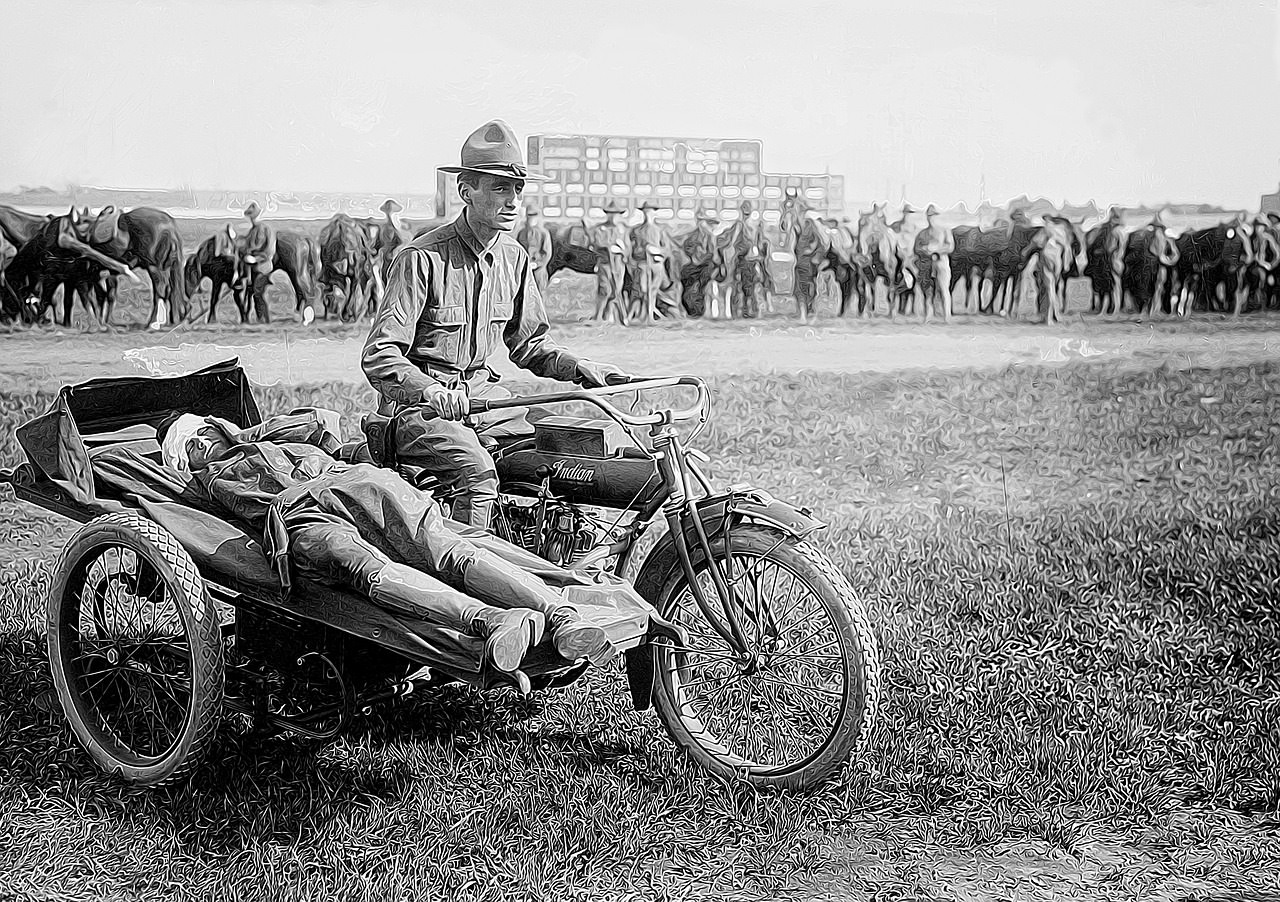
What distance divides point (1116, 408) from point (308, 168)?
82.6 inches

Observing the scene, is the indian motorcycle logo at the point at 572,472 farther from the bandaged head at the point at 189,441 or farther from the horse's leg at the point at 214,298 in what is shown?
the horse's leg at the point at 214,298

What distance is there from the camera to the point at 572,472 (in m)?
2.78

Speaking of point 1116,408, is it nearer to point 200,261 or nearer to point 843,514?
point 843,514

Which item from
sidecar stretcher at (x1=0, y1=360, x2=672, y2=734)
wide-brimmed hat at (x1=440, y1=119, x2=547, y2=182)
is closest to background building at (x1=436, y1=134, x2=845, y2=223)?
wide-brimmed hat at (x1=440, y1=119, x2=547, y2=182)

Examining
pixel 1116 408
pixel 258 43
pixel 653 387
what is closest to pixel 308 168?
pixel 258 43

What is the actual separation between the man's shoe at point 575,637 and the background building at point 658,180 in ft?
3.14

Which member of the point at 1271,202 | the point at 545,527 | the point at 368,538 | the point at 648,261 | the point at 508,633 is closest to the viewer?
the point at 508,633

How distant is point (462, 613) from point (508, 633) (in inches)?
4.7

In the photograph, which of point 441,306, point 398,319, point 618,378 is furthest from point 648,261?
point 398,319

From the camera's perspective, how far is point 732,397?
9.55 feet

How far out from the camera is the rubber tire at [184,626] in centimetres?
255

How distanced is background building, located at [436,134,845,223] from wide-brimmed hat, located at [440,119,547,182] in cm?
3

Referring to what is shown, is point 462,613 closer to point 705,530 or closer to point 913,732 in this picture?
point 705,530

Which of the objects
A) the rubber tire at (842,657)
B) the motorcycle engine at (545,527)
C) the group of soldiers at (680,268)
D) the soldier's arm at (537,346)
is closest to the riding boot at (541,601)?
the motorcycle engine at (545,527)
